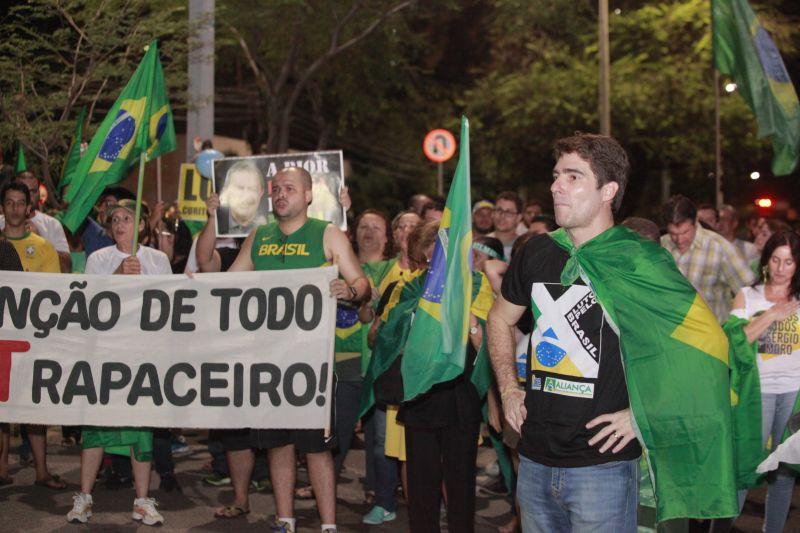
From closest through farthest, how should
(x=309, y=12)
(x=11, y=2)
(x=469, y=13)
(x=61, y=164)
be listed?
(x=61, y=164) < (x=11, y=2) < (x=309, y=12) < (x=469, y=13)

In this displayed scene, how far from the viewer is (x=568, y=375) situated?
13.5ft

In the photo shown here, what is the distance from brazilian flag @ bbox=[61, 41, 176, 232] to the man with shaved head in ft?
5.90

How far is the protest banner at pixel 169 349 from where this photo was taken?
6.52 meters

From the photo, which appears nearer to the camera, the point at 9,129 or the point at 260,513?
the point at 260,513

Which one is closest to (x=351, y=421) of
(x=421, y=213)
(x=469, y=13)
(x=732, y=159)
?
(x=421, y=213)

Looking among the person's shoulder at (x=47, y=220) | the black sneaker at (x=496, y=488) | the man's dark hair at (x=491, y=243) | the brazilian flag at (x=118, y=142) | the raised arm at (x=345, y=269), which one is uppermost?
the brazilian flag at (x=118, y=142)

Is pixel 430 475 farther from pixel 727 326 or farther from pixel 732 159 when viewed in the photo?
pixel 732 159

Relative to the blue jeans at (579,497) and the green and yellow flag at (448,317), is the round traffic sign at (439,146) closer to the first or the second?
the green and yellow flag at (448,317)

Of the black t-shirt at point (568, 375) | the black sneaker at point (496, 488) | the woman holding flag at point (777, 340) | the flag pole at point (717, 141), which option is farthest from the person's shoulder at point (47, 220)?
the flag pole at point (717, 141)

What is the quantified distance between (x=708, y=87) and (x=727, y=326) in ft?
73.4

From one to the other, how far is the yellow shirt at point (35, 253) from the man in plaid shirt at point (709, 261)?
476cm

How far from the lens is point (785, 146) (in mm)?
10461

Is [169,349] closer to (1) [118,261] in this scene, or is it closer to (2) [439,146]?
(1) [118,261]

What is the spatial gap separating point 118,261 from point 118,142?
3.04 ft
